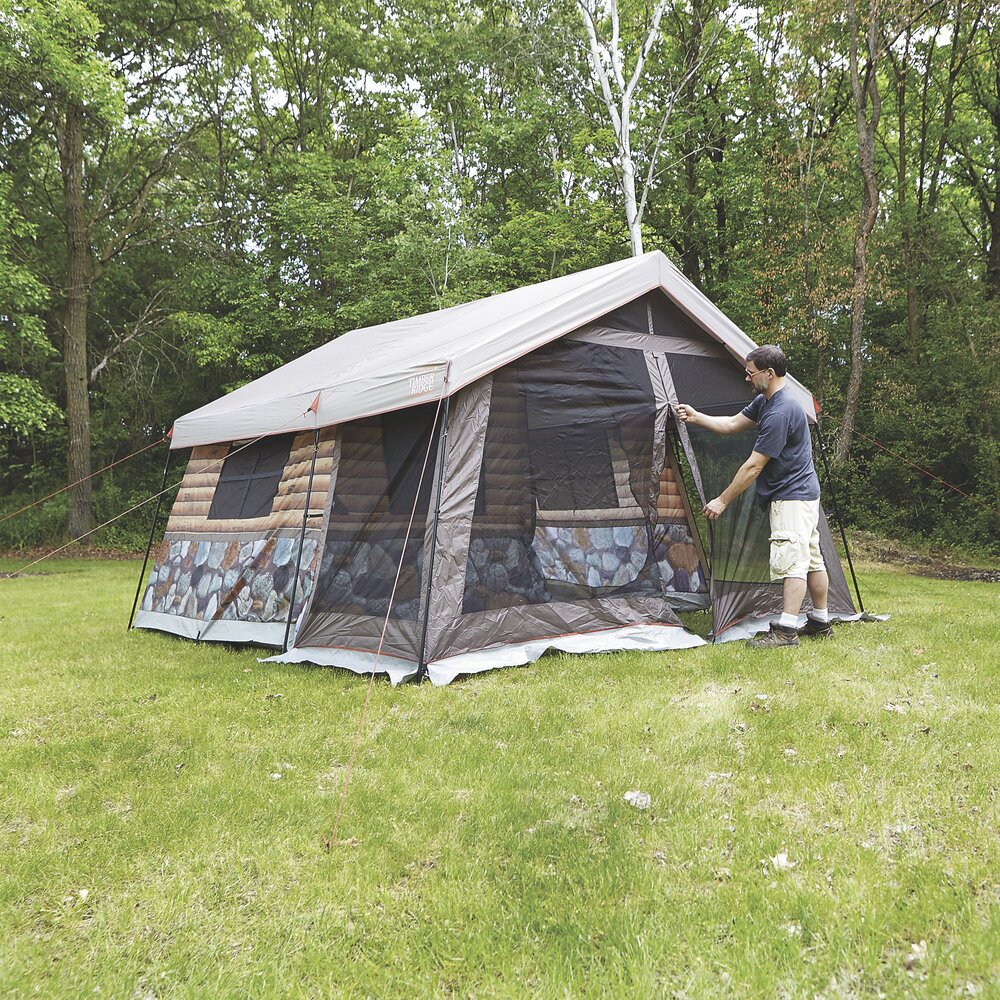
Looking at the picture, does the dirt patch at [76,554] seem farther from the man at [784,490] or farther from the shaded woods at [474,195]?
the man at [784,490]

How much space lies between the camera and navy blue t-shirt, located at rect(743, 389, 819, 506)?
429 centimetres

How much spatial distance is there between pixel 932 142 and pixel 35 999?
16763 mm

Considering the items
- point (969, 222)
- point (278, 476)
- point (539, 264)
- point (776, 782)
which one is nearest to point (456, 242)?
point (539, 264)

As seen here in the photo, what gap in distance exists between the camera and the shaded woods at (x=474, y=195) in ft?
37.4

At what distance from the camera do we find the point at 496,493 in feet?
15.2

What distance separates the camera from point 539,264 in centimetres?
1493

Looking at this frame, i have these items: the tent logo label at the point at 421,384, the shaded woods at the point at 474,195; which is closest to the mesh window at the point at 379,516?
the tent logo label at the point at 421,384

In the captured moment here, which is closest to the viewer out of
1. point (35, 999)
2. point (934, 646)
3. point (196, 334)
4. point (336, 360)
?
point (35, 999)

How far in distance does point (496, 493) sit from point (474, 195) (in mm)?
13527

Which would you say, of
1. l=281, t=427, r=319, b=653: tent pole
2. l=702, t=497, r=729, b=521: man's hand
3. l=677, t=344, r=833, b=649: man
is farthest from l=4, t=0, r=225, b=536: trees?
l=702, t=497, r=729, b=521: man's hand

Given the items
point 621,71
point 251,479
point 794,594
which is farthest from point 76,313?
point 794,594

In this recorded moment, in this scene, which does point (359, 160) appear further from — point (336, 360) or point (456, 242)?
point (336, 360)

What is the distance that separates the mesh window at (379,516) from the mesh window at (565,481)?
0.38 meters

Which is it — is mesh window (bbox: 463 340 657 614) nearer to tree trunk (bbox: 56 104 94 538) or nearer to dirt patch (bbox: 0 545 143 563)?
dirt patch (bbox: 0 545 143 563)
